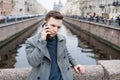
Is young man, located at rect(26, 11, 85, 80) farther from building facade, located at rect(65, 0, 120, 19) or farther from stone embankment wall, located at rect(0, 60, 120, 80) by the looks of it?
building facade, located at rect(65, 0, 120, 19)

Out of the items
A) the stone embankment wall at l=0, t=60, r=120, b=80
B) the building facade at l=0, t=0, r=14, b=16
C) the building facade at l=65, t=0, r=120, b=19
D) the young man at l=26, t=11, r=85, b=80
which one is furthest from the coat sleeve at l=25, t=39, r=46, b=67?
the building facade at l=0, t=0, r=14, b=16

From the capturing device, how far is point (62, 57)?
123 inches

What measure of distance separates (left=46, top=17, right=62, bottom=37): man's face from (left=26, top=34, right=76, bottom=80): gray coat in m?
0.13

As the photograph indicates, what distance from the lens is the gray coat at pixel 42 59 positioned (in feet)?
9.48

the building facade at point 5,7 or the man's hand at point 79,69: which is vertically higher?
the building facade at point 5,7

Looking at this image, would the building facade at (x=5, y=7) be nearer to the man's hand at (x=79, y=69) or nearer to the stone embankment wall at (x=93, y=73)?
the stone embankment wall at (x=93, y=73)

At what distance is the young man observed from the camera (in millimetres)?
2898

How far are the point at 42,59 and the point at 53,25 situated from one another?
395 millimetres

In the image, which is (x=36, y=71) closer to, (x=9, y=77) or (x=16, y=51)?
(x=9, y=77)

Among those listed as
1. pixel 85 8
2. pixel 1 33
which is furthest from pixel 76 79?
A: pixel 85 8

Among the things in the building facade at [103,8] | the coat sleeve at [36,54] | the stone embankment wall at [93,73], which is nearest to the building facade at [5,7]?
the building facade at [103,8]

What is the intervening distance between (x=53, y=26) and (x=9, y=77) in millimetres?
920

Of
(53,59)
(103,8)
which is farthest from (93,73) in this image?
(103,8)

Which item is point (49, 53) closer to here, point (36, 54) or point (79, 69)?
point (36, 54)
